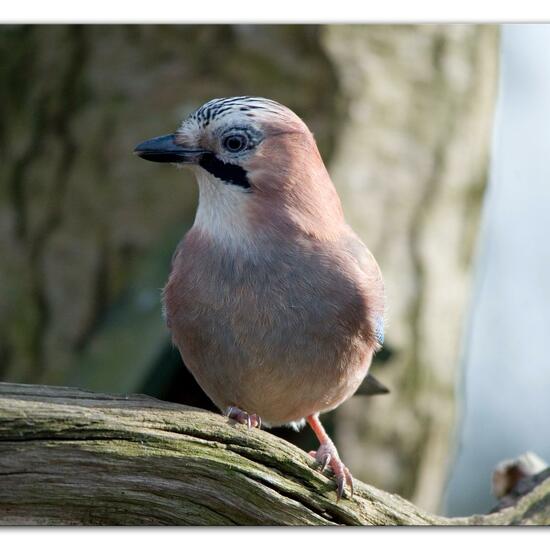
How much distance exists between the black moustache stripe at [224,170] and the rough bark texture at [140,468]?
701 millimetres

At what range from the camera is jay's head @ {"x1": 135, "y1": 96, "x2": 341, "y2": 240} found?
120 inches

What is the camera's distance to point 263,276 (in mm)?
3082

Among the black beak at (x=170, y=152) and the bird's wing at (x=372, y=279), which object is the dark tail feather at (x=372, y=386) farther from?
the black beak at (x=170, y=152)

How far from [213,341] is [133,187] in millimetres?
1964

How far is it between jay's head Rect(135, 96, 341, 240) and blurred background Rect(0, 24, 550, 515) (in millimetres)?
1354

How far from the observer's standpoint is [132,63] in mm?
4809

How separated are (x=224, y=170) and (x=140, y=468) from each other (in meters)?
0.92

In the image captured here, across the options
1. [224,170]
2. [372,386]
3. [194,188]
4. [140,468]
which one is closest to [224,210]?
[224,170]

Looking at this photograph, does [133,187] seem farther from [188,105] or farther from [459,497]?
[459,497]

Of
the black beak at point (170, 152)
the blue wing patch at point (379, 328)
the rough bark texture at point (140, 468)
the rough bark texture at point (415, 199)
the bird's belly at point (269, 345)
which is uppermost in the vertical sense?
the rough bark texture at point (415, 199)

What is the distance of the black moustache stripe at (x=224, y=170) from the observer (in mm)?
3053

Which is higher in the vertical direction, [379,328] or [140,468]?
[379,328]
